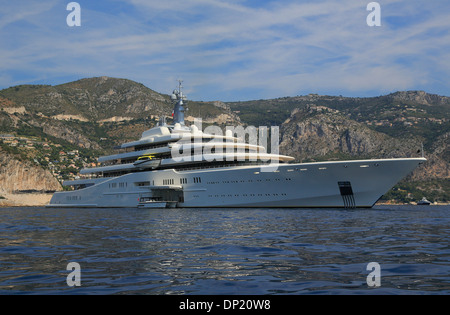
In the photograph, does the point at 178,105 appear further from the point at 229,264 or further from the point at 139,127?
the point at 139,127

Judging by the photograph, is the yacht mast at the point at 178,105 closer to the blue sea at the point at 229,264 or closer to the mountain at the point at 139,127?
the blue sea at the point at 229,264

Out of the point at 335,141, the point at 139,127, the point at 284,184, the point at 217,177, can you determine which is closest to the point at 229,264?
the point at 284,184

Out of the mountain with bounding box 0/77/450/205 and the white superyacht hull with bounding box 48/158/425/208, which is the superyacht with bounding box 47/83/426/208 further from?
the mountain with bounding box 0/77/450/205

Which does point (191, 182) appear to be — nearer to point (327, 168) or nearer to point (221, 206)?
point (221, 206)

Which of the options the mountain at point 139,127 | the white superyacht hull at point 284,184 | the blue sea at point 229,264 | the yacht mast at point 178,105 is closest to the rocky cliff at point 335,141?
the mountain at point 139,127

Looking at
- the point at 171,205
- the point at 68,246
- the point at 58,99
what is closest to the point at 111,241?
the point at 68,246

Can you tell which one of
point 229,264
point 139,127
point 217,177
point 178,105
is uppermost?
point 139,127
